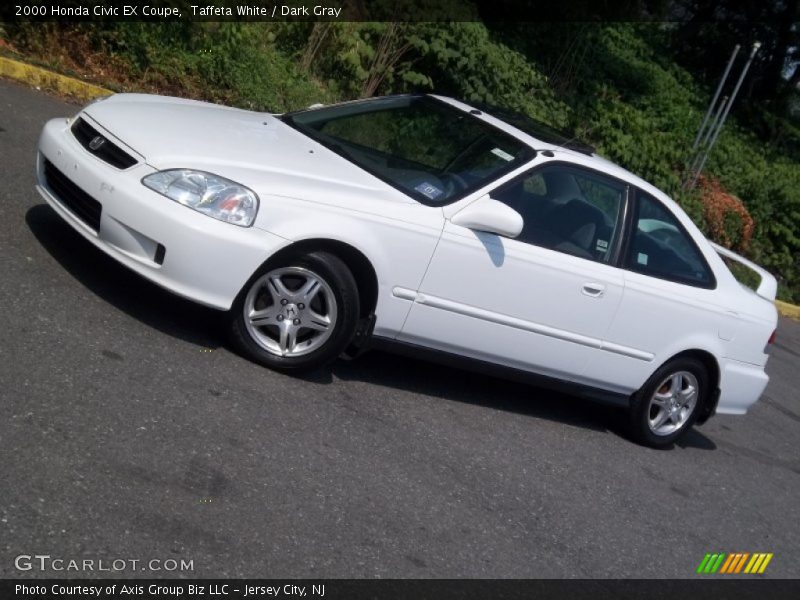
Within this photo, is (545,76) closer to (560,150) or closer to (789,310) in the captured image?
(789,310)

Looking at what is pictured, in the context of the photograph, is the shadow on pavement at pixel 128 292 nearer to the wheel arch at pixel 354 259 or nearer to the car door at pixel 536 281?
the wheel arch at pixel 354 259

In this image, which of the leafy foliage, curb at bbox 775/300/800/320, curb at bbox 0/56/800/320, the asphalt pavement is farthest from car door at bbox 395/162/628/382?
curb at bbox 775/300/800/320

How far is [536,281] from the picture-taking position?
605 cm

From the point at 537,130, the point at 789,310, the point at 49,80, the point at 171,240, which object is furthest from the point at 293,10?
the point at 171,240

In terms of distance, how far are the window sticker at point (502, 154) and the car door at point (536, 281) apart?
16 centimetres

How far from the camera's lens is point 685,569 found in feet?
17.6

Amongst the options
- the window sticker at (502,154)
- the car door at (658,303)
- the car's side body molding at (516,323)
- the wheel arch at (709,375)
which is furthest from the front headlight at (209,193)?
the wheel arch at (709,375)

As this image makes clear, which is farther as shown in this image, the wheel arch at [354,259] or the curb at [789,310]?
the curb at [789,310]

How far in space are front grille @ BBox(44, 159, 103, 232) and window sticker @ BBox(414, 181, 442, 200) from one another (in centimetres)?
171

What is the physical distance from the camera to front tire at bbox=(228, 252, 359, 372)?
5.46 m

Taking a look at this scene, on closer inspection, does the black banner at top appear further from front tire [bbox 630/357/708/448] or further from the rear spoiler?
front tire [bbox 630/357/708/448]

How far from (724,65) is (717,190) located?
354 inches

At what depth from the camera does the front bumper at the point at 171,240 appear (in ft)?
17.0

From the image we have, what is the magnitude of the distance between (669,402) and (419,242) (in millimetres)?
2421
